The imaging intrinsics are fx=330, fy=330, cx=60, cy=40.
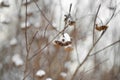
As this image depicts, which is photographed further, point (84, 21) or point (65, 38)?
point (84, 21)

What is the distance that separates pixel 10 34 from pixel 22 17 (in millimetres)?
186

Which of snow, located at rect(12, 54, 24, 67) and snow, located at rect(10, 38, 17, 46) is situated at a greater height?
snow, located at rect(10, 38, 17, 46)

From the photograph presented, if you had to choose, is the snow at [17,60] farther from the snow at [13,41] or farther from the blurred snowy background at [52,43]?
the snow at [13,41]

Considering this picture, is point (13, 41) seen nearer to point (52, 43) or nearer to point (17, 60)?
point (17, 60)

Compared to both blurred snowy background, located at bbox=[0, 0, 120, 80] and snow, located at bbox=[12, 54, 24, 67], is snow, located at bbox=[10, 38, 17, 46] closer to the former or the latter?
blurred snowy background, located at bbox=[0, 0, 120, 80]

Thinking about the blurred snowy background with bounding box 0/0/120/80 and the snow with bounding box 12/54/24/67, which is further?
the snow with bounding box 12/54/24/67

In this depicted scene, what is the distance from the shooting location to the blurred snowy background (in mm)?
2664

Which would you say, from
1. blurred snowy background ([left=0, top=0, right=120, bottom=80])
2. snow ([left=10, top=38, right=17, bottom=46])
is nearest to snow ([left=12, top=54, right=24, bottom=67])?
blurred snowy background ([left=0, top=0, right=120, bottom=80])

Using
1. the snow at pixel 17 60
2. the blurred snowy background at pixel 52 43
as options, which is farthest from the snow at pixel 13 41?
the snow at pixel 17 60

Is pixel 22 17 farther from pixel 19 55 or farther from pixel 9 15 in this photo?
pixel 19 55

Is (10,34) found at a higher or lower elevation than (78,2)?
lower

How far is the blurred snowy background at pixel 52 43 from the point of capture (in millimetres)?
2664

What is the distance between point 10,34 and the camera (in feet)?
9.50

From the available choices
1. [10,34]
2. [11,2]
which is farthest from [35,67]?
[11,2]
